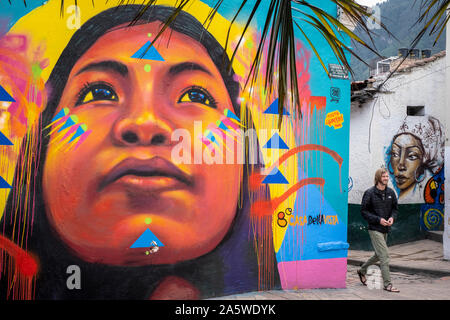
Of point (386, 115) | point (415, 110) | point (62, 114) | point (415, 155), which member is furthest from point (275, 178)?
point (415, 110)

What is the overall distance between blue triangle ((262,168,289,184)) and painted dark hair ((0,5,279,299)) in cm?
30

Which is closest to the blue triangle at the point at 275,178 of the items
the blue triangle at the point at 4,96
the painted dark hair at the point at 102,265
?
the painted dark hair at the point at 102,265

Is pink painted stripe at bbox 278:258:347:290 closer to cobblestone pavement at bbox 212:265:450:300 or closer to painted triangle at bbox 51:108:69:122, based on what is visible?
cobblestone pavement at bbox 212:265:450:300

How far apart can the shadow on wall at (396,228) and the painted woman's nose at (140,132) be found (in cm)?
795

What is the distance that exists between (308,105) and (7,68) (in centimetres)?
376

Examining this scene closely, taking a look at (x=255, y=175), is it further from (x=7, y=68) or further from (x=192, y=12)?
(x=7, y=68)

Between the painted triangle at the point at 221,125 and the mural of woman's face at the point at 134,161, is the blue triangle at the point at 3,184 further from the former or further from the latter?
the painted triangle at the point at 221,125

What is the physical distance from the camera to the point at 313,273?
592cm

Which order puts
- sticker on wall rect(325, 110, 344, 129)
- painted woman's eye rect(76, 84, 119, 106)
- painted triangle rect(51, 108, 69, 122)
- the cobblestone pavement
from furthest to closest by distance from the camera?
sticker on wall rect(325, 110, 344, 129) → the cobblestone pavement → painted woman's eye rect(76, 84, 119, 106) → painted triangle rect(51, 108, 69, 122)

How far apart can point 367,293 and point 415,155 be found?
664 centimetres

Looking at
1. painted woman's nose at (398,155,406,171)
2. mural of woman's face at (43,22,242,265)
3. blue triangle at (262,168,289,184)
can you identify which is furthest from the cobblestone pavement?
painted woman's nose at (398,155,406,171)

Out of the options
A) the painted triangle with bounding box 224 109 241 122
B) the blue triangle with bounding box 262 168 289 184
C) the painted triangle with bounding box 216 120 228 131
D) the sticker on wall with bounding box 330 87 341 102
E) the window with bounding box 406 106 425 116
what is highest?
the window with bounding box 406 106 425 116

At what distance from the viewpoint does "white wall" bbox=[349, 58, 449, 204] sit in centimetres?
1148
